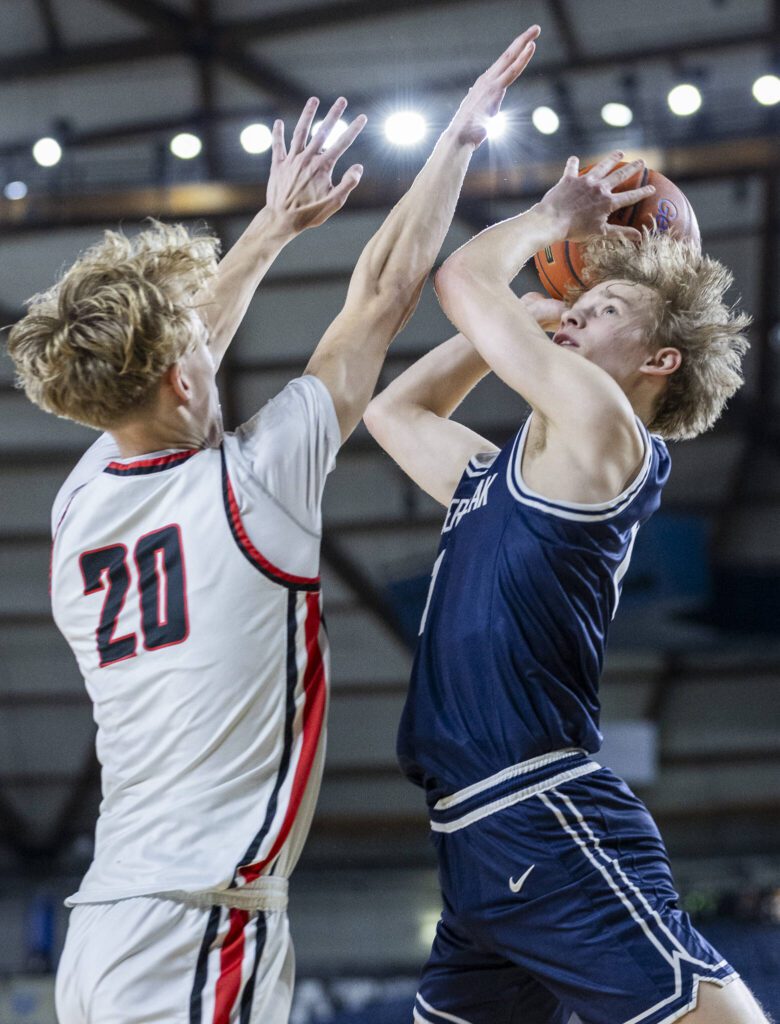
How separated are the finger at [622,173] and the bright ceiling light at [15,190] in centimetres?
946

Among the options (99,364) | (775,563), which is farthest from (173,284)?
(775,563)

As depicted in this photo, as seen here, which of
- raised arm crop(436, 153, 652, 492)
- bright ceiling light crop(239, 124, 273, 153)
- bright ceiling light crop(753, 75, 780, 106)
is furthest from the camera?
bright ceiling light crop(239, 124, 273, 153)

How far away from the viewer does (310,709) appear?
7.88ft

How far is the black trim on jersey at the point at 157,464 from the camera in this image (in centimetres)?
242

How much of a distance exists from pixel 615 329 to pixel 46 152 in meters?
9.88

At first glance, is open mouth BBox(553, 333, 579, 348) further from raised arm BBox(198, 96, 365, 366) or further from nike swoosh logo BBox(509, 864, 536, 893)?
nike swoosh logo BBox(509, 864, 536, 893)

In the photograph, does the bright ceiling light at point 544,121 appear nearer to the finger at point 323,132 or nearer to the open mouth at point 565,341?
the finger at point 323,132

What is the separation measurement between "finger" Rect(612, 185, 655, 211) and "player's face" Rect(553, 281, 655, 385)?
0.76ft

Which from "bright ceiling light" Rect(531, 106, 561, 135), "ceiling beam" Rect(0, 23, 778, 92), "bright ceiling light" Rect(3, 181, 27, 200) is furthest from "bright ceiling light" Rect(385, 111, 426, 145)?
"bright ceiling light" Rect(3, 181, 27, 200)

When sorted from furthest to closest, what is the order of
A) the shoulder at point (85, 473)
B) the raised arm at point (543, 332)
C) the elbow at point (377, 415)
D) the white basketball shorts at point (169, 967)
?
1. the elbow at point (377, 415)
2. the shoulder at point (85, 473)
3. the raised arm at point (543, 332)
4. the white basketball shorts at point (169, 967)

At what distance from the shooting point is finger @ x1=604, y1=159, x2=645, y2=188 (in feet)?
9.66

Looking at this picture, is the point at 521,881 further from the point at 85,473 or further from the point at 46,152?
the point at 46,152

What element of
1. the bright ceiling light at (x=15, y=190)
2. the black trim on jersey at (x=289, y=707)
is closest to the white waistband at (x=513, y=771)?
the black trim on jersey at (x=289, y=707)

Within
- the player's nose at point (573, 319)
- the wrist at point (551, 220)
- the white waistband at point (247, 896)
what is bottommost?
the white waistband at point (247, 896)
